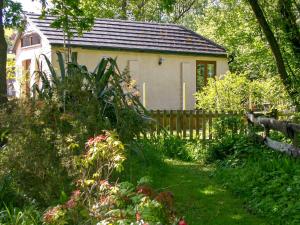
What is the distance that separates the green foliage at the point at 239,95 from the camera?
565 inches

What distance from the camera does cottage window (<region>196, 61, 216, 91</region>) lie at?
70.2 feet

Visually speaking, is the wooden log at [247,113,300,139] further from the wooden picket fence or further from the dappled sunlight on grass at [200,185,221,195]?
the wooden picket fence

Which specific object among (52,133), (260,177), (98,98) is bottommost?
(260,177)

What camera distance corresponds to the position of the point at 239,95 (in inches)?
597

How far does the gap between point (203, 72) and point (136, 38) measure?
3517mm

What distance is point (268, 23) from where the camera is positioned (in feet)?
40.2

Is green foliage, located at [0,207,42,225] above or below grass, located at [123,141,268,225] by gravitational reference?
above

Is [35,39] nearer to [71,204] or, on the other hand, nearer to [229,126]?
[229,126]

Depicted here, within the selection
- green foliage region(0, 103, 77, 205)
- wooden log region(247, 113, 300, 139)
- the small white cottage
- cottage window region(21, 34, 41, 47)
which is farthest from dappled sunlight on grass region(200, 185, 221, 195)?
cottage window region(21, 34, 41, 47)

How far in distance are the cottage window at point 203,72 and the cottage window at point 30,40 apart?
733cm

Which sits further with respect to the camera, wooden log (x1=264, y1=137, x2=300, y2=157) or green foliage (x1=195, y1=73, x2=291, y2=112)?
green foliage (x1=195, y1=73, x2=291, y2=112)

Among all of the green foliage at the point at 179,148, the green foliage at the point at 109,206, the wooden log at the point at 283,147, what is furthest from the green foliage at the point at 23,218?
the green foliage at the point at 179,148

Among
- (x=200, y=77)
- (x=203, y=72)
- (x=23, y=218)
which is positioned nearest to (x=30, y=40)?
(x=200, y=77)

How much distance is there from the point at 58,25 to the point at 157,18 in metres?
33.1
